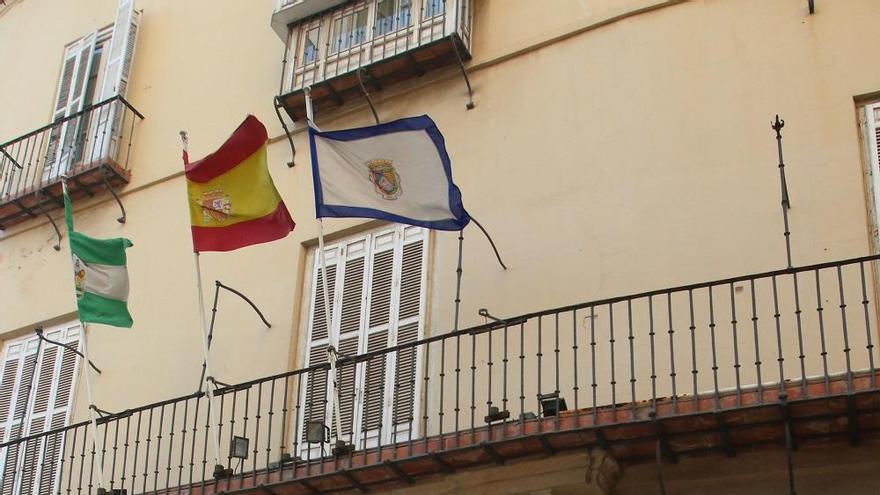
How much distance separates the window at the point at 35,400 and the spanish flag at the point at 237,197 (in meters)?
3.10

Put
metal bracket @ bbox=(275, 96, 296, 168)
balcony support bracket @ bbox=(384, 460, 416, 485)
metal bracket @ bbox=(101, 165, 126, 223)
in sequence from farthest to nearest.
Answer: metal bracket @ bbox=(101, 165, 126, 223)
metal bracket @ bbox=(275, 96, 296, 168)
balcony support bracket @ bbox=(384, 460, 416, 485)

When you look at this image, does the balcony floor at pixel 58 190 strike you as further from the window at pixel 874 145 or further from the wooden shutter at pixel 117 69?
the window at pixel 874 145

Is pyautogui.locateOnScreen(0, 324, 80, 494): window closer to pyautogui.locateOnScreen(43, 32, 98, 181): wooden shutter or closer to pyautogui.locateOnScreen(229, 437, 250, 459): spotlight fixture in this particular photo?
pyautogui.locateOnScreen(43, 32, 98, 181): wooden shutter

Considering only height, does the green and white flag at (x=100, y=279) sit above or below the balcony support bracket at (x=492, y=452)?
above

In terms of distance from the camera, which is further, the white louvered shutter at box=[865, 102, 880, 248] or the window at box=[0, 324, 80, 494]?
the window at box=[0, 324, 80, 494]

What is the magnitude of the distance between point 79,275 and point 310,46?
3.63m

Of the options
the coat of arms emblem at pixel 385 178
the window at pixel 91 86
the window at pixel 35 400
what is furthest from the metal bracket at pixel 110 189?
the coat of arms emblem at pixel 385 178

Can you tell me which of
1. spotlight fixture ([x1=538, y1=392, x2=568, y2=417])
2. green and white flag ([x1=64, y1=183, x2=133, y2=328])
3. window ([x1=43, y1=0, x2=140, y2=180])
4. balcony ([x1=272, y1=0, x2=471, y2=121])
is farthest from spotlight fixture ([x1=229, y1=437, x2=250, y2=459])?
window ([x1=43, y1=0, x2=140, y2=180])

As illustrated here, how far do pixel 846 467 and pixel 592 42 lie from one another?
5323mm

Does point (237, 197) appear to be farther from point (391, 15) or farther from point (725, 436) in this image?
point (725, 436)

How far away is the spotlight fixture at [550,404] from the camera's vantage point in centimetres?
1110

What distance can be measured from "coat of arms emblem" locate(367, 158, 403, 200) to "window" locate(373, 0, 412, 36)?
2.74 metres

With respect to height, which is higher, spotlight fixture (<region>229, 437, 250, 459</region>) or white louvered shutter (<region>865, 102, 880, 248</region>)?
white louvered shutter (<region>865, 102, 880, 248</region>)

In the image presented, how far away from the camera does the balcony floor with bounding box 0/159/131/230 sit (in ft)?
54.8
